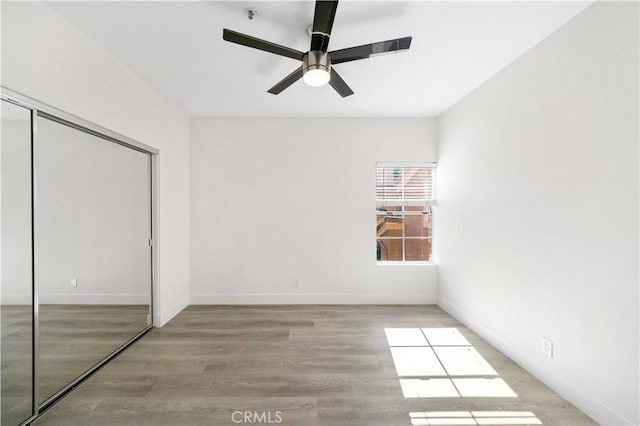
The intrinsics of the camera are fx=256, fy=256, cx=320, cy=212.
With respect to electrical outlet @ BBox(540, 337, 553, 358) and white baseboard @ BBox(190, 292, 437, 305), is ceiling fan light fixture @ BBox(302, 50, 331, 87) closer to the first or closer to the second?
electrical outlet @ BBox(540, 337, 553, 358)

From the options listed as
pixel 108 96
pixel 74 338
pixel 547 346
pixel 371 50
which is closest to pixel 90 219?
pixel 74 338

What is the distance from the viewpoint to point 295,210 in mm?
3656

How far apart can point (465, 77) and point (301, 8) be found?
1801mm

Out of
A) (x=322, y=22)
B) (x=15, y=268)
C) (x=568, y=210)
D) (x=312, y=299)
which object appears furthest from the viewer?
(x=312, y=299)

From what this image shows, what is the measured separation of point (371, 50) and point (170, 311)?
347cm

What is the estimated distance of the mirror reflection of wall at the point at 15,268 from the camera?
1480mm

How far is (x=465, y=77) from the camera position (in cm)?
255

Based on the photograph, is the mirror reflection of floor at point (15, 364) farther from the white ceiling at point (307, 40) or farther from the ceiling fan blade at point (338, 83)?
the ceiling fan blade at point (338, 83)

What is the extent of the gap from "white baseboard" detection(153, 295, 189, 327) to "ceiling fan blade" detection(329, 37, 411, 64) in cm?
318

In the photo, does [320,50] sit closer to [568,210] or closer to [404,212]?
[568,210]

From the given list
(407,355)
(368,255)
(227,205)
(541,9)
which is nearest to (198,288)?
(227,205)

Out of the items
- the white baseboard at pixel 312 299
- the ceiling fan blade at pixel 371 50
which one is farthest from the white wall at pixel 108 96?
the ceiling fan blade at pixel 371 50

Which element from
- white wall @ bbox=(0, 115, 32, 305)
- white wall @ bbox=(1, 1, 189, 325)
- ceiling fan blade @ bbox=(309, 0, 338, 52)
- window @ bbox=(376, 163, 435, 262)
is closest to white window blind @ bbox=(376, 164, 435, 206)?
window @ bbox=(376, 163, 435, 262)

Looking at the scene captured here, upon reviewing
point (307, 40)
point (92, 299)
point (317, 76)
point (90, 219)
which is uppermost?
point (307, 40)
